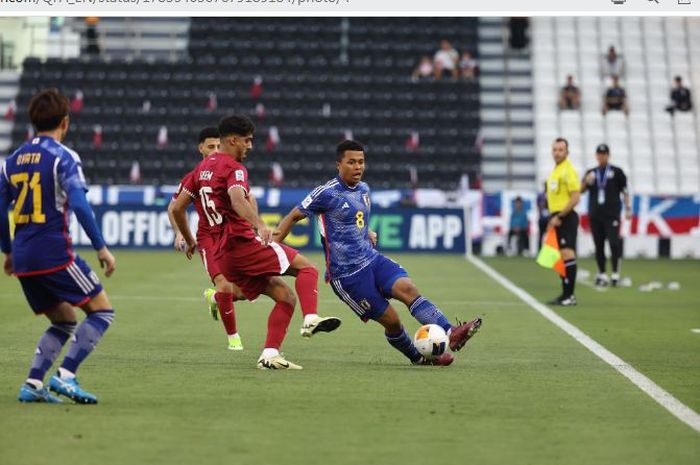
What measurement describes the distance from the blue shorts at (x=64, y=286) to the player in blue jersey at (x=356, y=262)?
8.46 ft

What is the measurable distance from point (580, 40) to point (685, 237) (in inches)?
427

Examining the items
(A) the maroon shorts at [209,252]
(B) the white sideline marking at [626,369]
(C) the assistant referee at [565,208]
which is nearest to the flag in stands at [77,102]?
(B) the white sideline marking at [626,369]

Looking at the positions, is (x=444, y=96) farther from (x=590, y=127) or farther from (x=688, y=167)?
(x=688, y=167)

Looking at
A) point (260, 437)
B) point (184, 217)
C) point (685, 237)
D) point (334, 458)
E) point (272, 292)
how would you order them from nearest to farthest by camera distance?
point (334, 458)
point (260, 437)
point (272, 292)
point (184, 217)
point (685, 237)

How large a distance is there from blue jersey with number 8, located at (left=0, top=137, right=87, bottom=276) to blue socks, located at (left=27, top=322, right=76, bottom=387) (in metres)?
0.47

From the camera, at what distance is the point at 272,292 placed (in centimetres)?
1044

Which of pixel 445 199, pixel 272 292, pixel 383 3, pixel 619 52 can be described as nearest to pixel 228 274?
pixel 272 292

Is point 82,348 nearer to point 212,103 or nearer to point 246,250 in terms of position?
point 246,250

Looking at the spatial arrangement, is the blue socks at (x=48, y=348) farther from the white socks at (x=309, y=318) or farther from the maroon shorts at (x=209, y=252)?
the maroon shorts at (x=209, y=252)

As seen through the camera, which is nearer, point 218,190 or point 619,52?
point 218,190

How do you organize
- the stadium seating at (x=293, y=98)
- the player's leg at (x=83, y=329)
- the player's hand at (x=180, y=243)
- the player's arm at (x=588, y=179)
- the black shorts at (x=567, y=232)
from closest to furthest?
the player's leg at (x=83, y=329) → the player's hand at (x=180, y=243) → the black shorts at (x=567, y=232) → the player's arm at (x=588, y=179) → the stadium seating at (x=293, y=98)

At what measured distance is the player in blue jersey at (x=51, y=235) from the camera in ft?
25.5

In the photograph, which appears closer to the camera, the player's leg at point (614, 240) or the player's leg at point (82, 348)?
the player's leg at point (82, 348)

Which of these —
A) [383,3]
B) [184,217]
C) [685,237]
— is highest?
[383,3]
